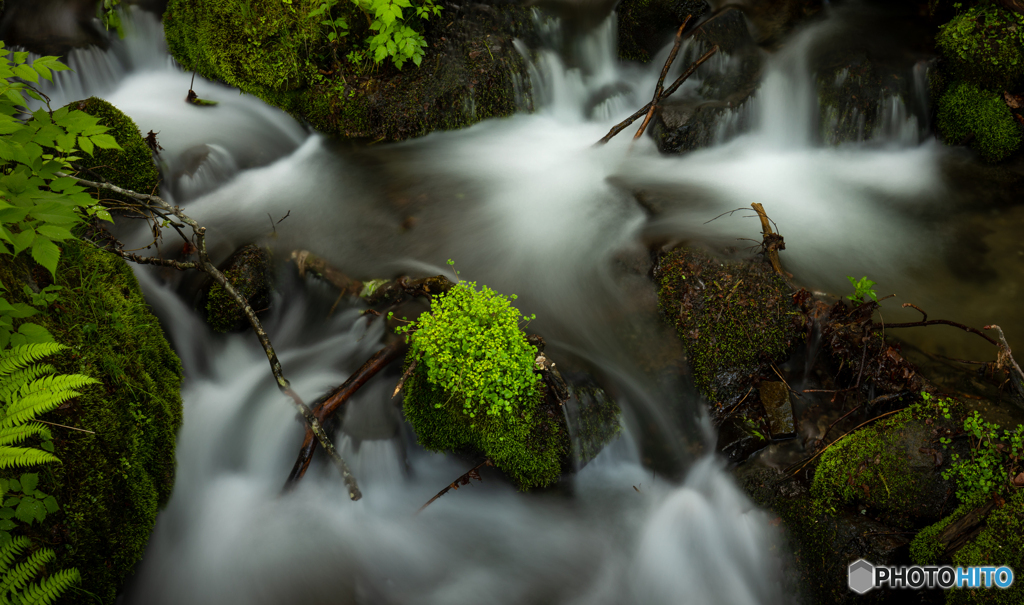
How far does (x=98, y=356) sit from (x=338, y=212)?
9.96 feet

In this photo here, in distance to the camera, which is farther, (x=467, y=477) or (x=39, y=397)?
(x=467, y=477)

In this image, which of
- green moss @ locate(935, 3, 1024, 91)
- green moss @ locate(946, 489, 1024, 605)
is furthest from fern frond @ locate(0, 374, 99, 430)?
green moss @ locate(935, 3, 1024, 91)

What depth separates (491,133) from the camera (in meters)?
7.09

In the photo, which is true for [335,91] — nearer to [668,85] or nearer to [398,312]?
[398,312]

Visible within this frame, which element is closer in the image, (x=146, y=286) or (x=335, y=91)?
(x=146, y=286)

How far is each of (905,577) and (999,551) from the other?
1.77 ft

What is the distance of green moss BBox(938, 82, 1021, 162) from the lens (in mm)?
6152

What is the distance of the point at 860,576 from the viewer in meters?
3.38

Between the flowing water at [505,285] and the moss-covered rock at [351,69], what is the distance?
1.01 feet

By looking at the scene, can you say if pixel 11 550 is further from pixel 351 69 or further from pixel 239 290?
pixel 351 69

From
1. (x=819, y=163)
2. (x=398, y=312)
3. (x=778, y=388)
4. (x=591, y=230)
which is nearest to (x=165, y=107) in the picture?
(x=398, y=312)

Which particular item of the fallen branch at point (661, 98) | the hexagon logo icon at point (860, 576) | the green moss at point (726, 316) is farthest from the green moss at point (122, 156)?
the hexagon logo icon at point (860, 576)

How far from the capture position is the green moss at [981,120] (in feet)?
20.2

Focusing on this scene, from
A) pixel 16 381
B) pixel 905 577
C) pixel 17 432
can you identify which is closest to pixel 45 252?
pixel 16 381
